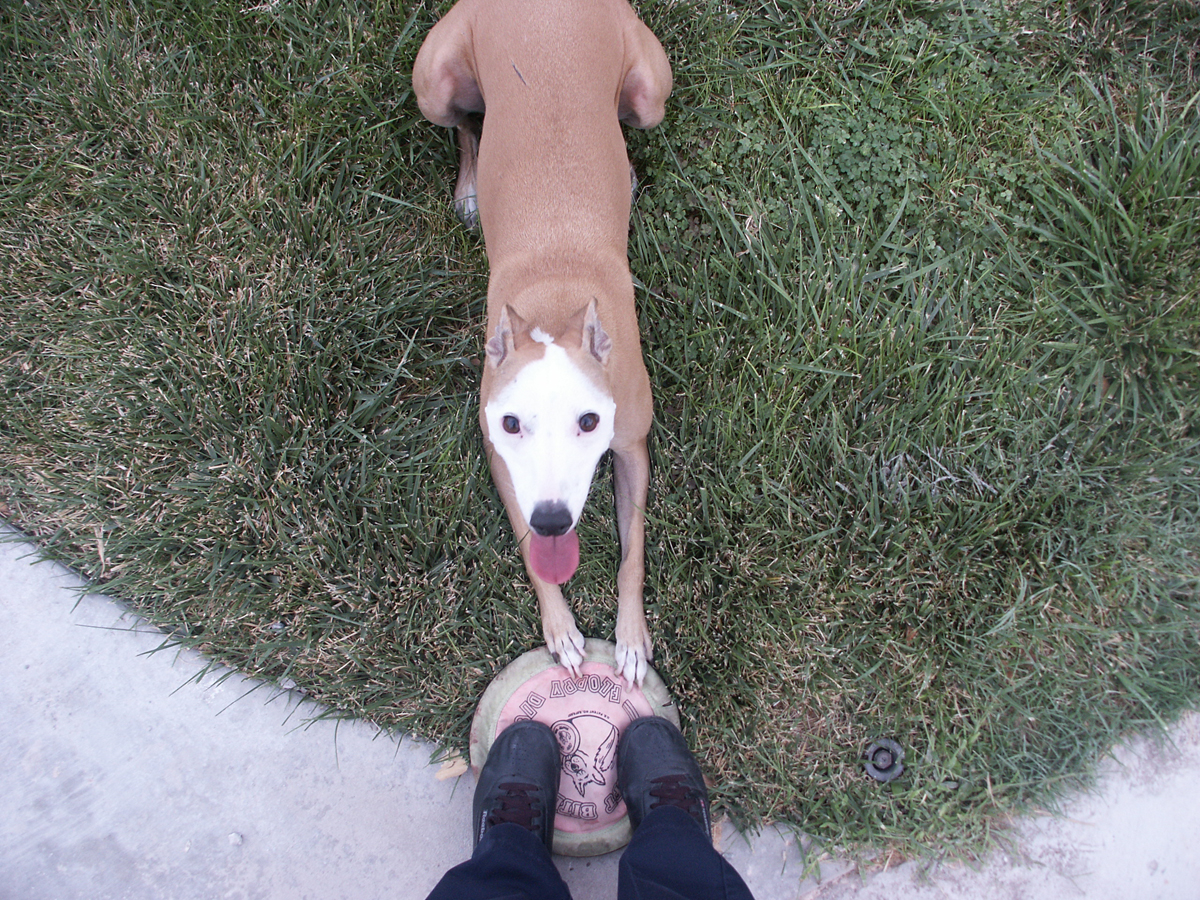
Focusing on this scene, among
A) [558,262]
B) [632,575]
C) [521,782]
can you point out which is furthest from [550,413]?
[521,782]

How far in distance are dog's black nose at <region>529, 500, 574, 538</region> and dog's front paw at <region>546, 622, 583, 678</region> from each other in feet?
3.17

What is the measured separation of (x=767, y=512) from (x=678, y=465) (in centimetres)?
40

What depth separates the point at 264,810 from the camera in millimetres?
2713

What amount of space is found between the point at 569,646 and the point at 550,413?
1.19 m

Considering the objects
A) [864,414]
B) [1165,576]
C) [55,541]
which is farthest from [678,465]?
[55,541]

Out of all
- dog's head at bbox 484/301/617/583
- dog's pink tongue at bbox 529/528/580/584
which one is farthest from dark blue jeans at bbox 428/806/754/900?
dog's head at bbox 484/301/617/583

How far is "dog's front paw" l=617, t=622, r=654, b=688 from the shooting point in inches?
110

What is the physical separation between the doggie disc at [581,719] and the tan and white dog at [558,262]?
8 cm

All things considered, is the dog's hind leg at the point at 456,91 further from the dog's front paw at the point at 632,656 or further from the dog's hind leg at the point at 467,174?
the dog's front paw at the point at 632,656

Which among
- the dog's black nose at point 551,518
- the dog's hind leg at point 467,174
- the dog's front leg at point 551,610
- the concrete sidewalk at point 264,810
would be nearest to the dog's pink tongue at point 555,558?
the dog's front leg at point 551,610

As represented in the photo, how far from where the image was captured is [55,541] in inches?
115

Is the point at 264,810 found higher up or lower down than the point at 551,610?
lower down

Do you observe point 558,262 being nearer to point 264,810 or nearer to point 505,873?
point 505,873

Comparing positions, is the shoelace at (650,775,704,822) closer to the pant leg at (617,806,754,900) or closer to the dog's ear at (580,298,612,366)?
the pant leg at (617,806,754,900)
